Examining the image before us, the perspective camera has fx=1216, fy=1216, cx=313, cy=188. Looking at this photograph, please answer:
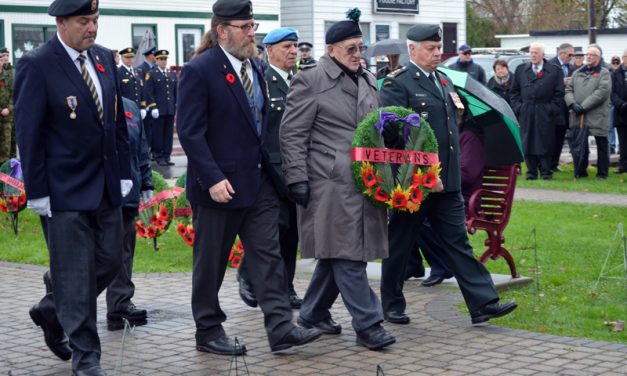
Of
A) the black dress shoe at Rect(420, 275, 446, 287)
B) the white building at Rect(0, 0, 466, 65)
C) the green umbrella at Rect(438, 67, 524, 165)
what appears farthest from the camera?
the white building at Rect(0, 0, 466, 65)

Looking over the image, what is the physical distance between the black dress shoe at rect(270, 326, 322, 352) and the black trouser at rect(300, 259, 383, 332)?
0.30 metres

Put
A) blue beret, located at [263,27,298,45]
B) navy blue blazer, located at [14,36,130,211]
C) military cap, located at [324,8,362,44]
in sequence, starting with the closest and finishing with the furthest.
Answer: navy blue blazer, located at [14,36,130,211]
military cap, located at [324,8,362,44]
blue beret, located at [263,27,298,45]

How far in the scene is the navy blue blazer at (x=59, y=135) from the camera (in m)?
6.61

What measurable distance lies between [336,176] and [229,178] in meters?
0.70

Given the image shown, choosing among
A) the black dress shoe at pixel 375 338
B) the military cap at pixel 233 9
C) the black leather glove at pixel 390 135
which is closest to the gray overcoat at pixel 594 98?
the black leather glove at pixel 390 135

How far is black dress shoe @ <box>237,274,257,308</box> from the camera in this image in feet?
28.9

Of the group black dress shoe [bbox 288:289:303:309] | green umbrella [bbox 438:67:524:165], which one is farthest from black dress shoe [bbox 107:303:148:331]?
green umbrella [bbox 438:67:524:165]

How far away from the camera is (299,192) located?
7465 millimetres

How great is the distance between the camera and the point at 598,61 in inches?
739

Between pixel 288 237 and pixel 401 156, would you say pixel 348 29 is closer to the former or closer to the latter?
pixel 401 156

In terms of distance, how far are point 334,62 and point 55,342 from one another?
2.44 meters

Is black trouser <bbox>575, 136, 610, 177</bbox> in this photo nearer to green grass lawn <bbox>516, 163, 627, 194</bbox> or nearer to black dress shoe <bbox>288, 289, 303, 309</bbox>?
green grass lawn <bbox>516, 163, 627, 194</bbox>

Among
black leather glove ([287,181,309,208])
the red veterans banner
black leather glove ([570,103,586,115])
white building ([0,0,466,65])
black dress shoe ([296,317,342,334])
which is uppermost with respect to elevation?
white building ([0,0,466,65])

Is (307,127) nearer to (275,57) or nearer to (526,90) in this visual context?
(275,57)
